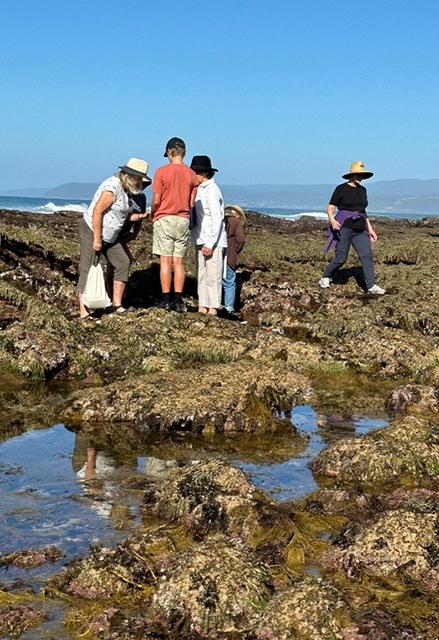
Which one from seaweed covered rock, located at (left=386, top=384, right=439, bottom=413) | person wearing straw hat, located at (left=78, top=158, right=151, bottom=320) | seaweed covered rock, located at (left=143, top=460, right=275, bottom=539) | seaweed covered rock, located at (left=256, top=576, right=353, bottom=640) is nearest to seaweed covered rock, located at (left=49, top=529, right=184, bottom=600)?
seaweed covered rock, located at (left=143, top=460, right=275, bottom=539)

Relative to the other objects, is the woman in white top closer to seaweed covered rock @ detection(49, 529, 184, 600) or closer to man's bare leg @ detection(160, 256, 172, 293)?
man's bare leg @ detection(160, 256, 172, 293)

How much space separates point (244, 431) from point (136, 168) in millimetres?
5185

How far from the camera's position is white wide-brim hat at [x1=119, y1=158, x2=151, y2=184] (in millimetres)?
11320

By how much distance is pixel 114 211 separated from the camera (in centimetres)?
1153

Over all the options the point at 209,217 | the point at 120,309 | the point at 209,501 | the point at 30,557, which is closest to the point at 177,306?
the point at 120,309

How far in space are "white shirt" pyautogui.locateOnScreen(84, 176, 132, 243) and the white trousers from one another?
1795 mm

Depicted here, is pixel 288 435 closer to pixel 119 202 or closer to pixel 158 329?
pixel 158 329

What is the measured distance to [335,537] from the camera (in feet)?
17.3

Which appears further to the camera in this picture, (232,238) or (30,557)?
(232,238)

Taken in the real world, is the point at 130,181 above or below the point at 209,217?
above

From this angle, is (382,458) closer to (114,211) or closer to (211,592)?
(211,592)

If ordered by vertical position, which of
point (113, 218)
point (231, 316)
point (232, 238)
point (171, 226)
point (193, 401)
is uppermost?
point (113, 218)

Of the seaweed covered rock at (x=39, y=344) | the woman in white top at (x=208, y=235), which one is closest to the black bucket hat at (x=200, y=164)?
the woman in white top at (x=208, y=235)

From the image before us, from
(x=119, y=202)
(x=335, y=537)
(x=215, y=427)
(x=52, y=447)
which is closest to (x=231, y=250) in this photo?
(x=119, y=202)
